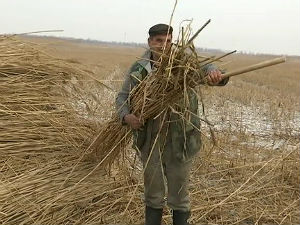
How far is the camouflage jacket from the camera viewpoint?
2505mm

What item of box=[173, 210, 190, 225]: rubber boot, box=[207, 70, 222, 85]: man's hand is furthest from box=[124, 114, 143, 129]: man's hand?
box=[173, 210, 190, 225]: rubber boot

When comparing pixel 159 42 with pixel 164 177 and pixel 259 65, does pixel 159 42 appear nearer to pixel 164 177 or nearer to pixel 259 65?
pixel 259 65

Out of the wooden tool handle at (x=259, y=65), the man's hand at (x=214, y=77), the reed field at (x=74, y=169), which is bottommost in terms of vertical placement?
the reed field at (x=74, y=169)

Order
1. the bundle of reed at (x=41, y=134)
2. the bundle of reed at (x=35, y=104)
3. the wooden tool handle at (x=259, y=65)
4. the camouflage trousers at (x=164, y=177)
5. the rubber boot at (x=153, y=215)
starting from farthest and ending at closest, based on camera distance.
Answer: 1. the bundle of reed at (x=35, y=104)
2. the bundle of reed at (x=41, y=134)
3. the rubber boot at (x=153, y=215)
4. the camouflage trousers at (x=164, y=177)
5. the wooden tool handle at (x=259, y=65)

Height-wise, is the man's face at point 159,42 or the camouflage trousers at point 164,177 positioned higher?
the man's face at point 159,42

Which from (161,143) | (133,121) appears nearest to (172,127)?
(161,143)

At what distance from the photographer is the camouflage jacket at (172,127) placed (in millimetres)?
2505

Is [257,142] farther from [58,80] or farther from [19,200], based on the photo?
[19,200]

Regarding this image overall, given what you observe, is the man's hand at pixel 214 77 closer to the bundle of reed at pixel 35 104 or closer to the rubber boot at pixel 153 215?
the rubber boot at pixel 153 215

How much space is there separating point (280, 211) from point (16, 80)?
249 cm

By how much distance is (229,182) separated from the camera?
404cm

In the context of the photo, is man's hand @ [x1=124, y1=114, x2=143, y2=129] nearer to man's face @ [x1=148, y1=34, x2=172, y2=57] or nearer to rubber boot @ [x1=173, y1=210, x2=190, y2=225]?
man's face @ [x1=148, y1=34, x2=172, y2=57]

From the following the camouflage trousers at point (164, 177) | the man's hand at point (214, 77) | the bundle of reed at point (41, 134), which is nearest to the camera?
the man's hand at point (214, 77)

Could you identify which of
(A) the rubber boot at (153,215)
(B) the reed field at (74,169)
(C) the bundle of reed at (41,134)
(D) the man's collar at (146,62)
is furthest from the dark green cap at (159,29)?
(C) the bundle of reed at (41,134)
